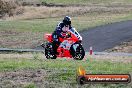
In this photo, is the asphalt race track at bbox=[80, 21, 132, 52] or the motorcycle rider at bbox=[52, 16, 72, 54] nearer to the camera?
the motorcycle rider at bbox=[52, 16, 72, 54]

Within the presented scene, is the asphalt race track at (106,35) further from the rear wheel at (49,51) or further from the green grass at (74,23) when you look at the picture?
the rear wheel at (49,51)

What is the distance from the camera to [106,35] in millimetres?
49938

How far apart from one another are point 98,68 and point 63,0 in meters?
76.0

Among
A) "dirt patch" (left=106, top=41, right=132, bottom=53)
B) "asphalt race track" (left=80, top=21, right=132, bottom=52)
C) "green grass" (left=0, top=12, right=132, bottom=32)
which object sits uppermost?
"dirt patch" (left=106, top=41, right=132, bottom=53)

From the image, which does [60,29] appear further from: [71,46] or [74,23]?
[74,23]

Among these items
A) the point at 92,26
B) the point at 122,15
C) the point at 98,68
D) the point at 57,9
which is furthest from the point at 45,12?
the point at 98,68

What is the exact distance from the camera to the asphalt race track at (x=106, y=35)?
43.8m

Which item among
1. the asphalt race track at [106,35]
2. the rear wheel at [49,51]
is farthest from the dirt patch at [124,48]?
the rear wheel at [49,51]

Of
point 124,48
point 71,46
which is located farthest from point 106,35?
point 71,46

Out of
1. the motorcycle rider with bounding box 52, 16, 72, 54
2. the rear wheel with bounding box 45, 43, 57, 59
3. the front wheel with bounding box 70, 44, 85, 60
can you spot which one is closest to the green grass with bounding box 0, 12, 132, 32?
the rear wheel with bounding box 45, 43, 57, 59

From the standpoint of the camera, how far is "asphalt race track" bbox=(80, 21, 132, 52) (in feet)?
144

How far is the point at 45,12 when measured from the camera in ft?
243

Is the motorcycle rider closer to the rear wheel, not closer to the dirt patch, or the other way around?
the rear wheel

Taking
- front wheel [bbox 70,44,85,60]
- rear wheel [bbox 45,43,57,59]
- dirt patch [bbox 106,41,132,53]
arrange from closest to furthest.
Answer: front wheel [bbox 70,44,85,60] < rear wheel [bbox 45,43,57,59] < dirt patch [bbox 106,41,132,53]
